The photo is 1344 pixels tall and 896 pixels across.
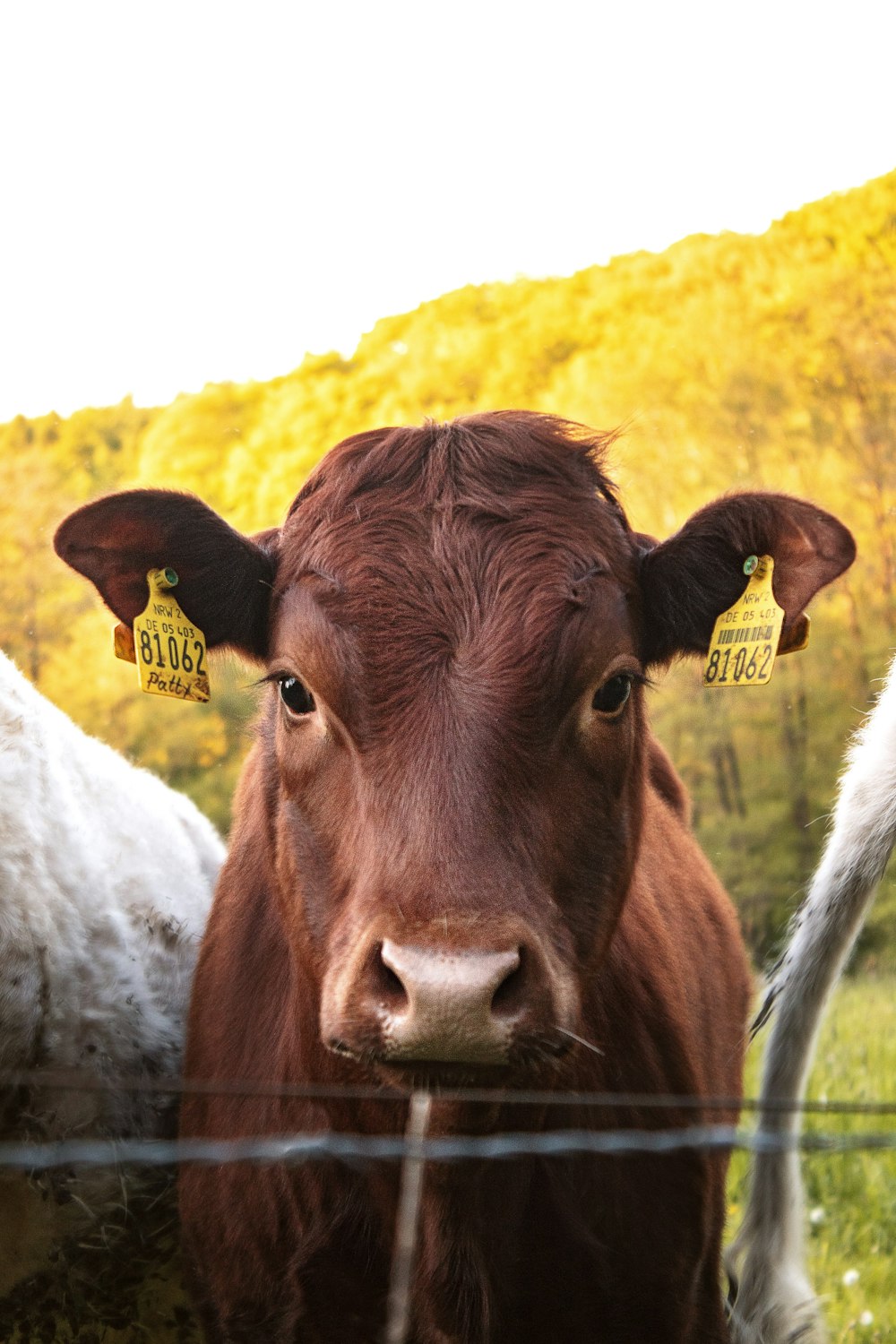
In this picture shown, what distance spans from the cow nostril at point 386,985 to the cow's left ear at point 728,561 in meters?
1.01

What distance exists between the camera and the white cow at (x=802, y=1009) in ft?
11.7

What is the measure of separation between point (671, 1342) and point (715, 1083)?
2.56ft

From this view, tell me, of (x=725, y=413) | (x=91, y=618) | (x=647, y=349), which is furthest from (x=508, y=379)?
(x=91, y=618)

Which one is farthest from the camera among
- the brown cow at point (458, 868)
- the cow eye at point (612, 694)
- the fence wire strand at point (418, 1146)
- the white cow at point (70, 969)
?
the white cow at point (70, 969)

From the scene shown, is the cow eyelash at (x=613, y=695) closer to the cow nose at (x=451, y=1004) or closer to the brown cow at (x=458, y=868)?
the brown cow at (x=458, y=868)

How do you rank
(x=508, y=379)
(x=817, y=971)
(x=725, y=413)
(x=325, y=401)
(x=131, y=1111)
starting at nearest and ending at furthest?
1. (x=131, y=1111)
2. (x=817, y=971)
3. (x=725, y=413)
4. (x=508, y=379)
5. (x=325, y=401)

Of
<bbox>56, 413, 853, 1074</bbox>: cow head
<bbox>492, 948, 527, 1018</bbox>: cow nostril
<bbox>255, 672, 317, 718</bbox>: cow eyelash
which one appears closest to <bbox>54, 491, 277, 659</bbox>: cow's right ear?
<bbox>56, 413, 853, 1074</bbox>: cow head

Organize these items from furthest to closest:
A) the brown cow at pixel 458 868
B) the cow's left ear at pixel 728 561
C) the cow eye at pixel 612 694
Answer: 1. the cow's left ear at pixel 728 561
2. the cow eye at pixel 612 694
3. the brown cow at pixel 458 868

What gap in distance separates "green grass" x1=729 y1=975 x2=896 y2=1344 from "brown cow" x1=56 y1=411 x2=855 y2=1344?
1.19 metres

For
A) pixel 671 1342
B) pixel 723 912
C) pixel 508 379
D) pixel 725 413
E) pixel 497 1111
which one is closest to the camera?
pixel 497 1111

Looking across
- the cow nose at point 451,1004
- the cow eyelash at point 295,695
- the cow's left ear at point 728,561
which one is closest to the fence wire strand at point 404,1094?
the cow nose at point 451,1004

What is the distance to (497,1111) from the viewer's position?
2.28 metres

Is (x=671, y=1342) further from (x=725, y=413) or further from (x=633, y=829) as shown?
(x=725, y=413)

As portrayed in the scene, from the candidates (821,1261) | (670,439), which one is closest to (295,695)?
(821,1261)
